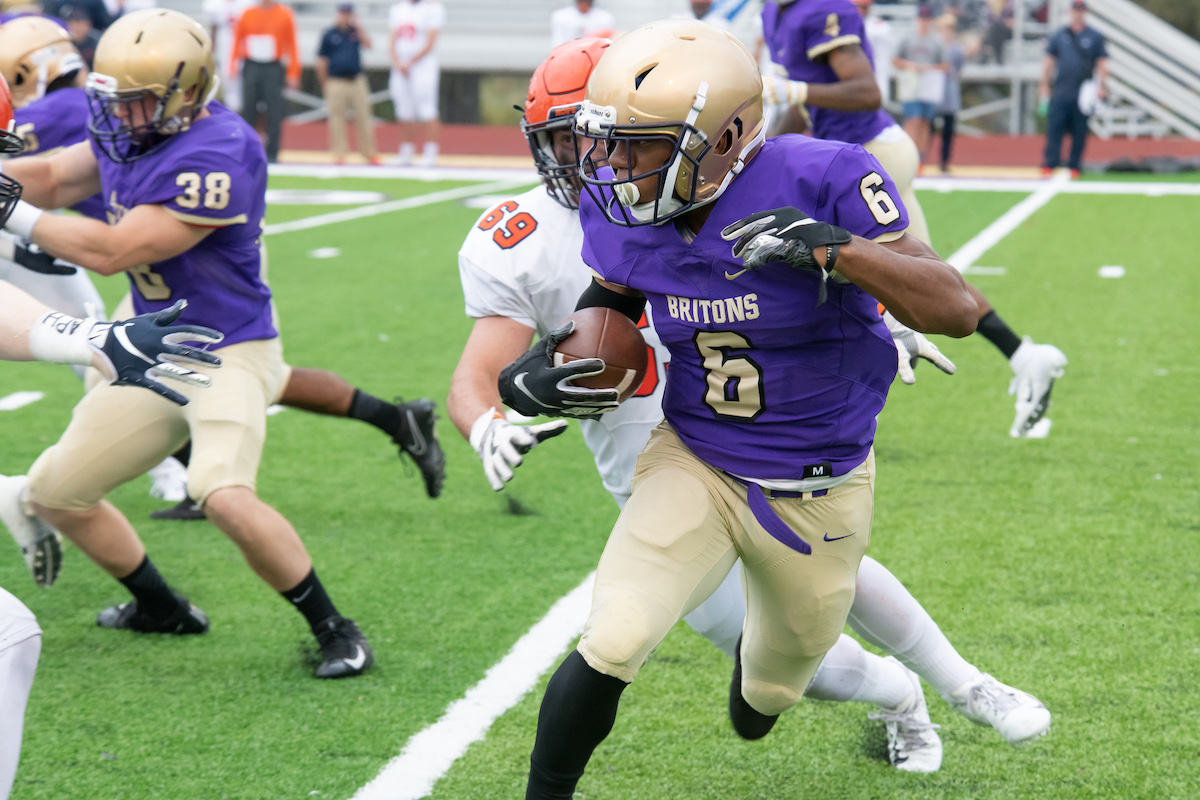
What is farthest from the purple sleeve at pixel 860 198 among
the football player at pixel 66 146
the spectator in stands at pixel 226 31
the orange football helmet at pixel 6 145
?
the spectator in stands at pixel 226 31

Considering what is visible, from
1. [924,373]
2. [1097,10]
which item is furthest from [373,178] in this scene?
[1097,10]

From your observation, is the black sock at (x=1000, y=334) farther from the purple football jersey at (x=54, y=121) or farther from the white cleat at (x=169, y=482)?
the purple football jersey at (x=54, y=121)

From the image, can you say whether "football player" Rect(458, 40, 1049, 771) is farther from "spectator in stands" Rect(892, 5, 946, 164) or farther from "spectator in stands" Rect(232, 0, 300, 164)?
"spectator in stands" Rect(892, 5, 946, 164)

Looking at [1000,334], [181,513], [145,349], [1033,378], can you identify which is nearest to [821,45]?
[1000,334]

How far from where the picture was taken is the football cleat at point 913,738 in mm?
2848

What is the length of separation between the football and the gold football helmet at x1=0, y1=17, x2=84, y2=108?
9.09ft

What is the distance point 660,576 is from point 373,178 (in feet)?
44.9

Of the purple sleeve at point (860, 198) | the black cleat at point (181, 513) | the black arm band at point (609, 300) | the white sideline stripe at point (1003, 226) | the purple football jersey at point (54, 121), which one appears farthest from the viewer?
the white sideline stripe at point (1003, 226)

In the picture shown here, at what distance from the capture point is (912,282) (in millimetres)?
2172

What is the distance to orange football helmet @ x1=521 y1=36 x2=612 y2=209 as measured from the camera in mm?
2744

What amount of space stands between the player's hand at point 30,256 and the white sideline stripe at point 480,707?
5.11 ft

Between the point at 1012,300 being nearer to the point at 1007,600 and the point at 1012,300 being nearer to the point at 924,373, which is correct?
Answer: the point at 924,373

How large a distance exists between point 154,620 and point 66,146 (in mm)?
1651

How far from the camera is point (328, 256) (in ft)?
32.1
